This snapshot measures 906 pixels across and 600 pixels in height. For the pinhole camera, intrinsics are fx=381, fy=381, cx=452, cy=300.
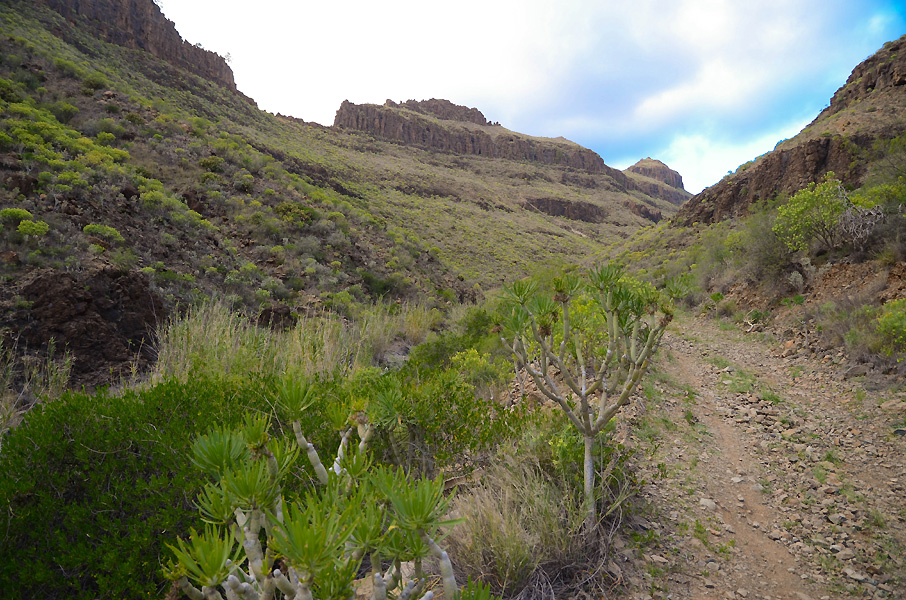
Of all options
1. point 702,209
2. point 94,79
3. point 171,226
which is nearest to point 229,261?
point 171,226

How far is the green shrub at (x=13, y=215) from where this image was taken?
236 inches

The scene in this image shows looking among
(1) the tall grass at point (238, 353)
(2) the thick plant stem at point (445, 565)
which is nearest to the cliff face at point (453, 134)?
(1) the tall grass at point (238, 353)

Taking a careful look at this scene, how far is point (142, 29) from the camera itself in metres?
41.6

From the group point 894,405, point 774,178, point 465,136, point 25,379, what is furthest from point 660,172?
point 25,379

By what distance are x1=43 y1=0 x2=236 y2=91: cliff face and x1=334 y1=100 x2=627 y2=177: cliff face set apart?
Result: 95.4 ft

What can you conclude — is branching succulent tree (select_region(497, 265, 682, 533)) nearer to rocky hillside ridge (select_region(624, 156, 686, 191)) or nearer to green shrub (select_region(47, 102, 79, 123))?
green shrub (select_region(47, 102, 79, 123))

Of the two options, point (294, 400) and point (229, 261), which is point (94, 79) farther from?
point (294, 400)

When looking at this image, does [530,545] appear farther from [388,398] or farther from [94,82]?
[94,82]

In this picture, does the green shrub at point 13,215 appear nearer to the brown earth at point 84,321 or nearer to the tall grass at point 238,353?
the brown earth at point 84,321

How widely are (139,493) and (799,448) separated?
→ 18.9 ft

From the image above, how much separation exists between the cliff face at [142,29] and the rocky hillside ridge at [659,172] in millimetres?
116936

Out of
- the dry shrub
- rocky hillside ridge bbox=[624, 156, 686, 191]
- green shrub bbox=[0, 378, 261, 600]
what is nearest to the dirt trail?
the dry shrub

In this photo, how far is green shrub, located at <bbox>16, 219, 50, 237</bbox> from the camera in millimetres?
5828

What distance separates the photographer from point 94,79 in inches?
557
